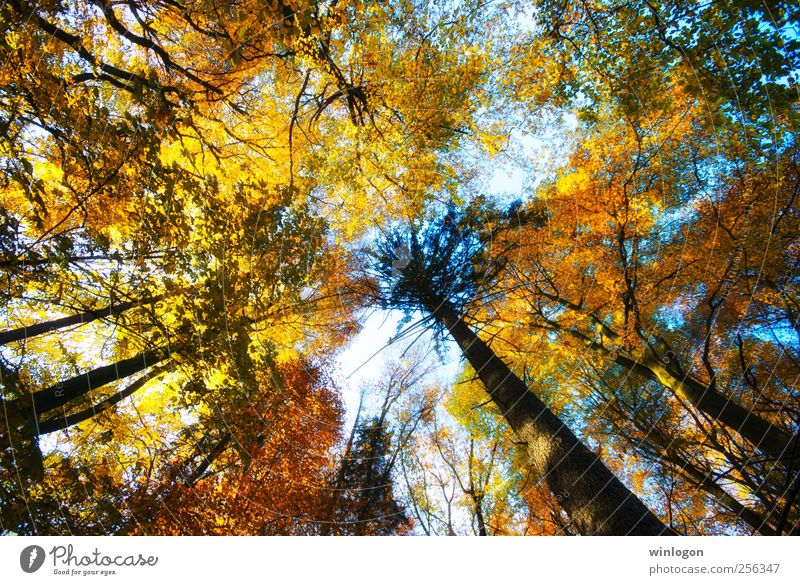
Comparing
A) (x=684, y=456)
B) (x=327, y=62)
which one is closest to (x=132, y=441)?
(x=327, y=62)

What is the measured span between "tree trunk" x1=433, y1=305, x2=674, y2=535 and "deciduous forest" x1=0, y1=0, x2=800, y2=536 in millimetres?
31

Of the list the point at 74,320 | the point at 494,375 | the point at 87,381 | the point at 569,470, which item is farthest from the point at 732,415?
the point at 74,320

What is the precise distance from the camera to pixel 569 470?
3391 millimetres

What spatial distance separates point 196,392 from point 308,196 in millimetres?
4053

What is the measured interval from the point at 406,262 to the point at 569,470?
441 cm

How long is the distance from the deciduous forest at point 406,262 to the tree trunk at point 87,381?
3 centimetres

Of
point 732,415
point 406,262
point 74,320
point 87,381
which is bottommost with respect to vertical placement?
point 732,415

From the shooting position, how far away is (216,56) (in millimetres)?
5562

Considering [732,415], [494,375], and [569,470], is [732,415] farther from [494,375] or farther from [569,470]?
[494,375]

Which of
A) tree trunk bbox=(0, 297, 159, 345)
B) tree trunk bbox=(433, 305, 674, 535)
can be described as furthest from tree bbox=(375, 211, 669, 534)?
tree trunk bbox=(0, 297, 159, 345)

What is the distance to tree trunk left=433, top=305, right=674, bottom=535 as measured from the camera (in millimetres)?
2891
